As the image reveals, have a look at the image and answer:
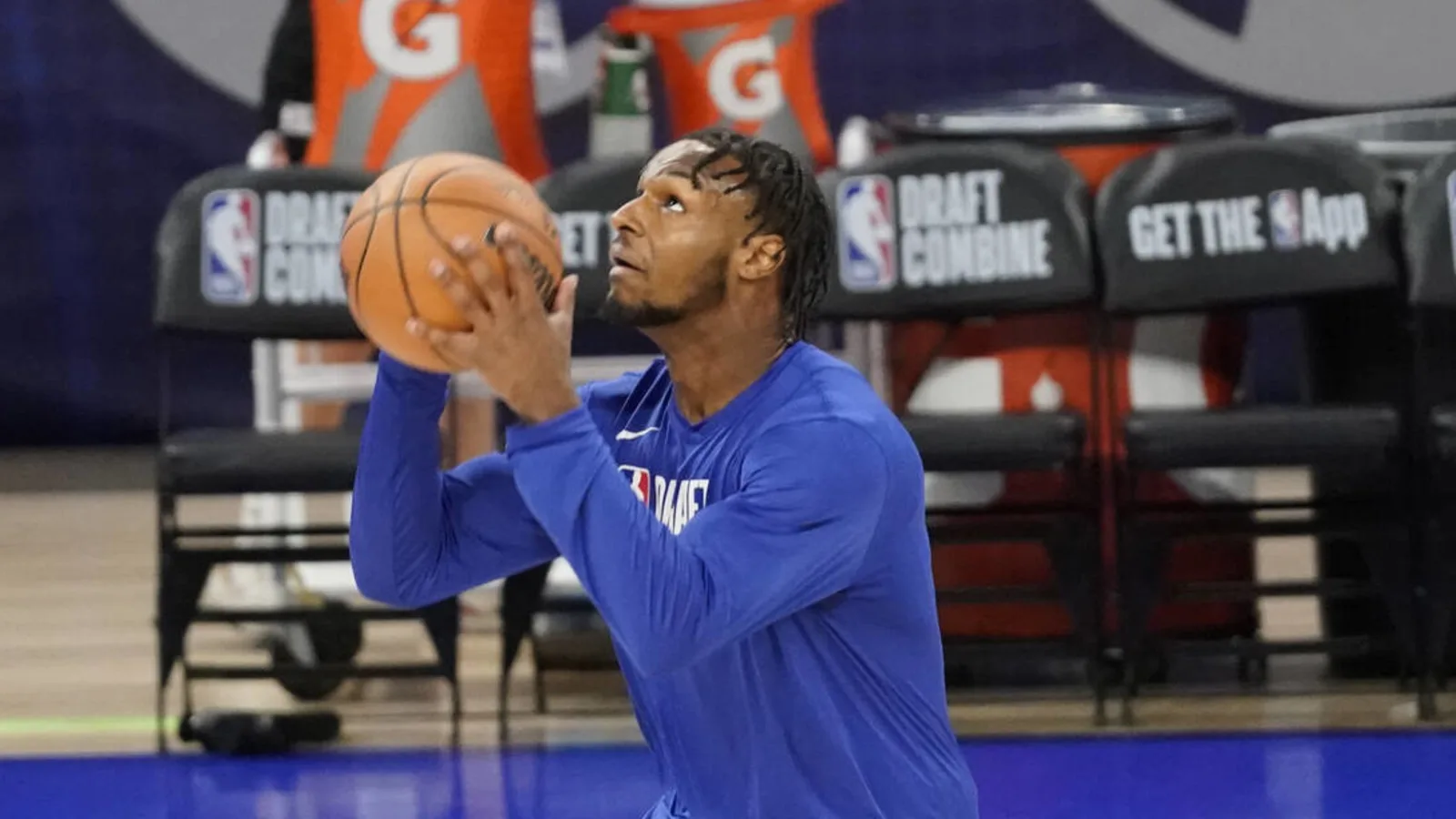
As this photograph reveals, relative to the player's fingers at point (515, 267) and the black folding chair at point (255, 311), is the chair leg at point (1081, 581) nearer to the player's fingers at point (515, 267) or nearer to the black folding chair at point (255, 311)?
the black folding chair at point (255, 311)

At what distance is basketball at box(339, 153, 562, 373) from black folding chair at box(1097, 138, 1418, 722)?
110 inches

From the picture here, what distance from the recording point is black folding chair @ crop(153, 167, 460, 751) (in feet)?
16.0

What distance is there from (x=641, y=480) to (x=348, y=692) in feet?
10.0

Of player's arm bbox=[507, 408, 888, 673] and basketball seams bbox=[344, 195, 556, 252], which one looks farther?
basketball seams bbox=[344, 195, 556, 252]

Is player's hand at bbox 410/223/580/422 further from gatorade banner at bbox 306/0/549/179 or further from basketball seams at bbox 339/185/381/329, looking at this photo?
gatorade banner at bbox 306/0/549/179

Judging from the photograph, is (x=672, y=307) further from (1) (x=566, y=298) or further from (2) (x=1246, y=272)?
(2) (x=1246, y=272)

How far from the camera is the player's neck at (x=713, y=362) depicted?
2494mm

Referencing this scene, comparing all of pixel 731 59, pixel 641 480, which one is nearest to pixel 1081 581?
pixel 731 59

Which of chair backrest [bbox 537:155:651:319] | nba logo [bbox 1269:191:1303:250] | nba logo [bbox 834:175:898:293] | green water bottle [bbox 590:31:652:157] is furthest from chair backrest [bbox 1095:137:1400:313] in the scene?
green water bottle [bbox 590:31:652:157]

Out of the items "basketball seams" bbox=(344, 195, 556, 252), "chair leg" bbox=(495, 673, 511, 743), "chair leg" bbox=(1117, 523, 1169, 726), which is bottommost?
"chair leg" bbox=(495, 673, 511, 743)

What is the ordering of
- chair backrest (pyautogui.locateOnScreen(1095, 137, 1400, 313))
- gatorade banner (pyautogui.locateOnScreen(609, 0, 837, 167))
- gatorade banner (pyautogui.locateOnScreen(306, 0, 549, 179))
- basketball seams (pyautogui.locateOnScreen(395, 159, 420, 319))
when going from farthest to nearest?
gatorade banner (pyautogui.locateOnScreen(609, 0, 837, 167)) → gatorade banner (pyautogui.locateOnScreen(306, 0, 549, 179)) → chair backrest (pyautogui.locateOnScreen(1095, 137, 1400, 313)) → basketball seams (pyautogui.locateOnScreen(395, 159, 420, 319))

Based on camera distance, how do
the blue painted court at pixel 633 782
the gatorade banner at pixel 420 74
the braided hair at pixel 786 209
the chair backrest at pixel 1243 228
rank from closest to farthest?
the braided hair at pixel 786 209, the blue painted court at pixel 633 782, the chair backrest at pixel 1243 228, the gatorade banner at pixel 420 74

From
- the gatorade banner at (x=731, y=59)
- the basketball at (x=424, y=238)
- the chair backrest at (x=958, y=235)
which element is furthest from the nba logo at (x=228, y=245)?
the basketball at (x=424, y=238)

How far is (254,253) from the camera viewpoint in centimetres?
494
